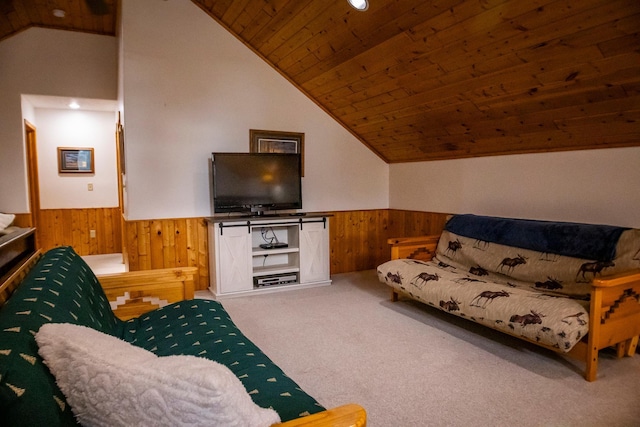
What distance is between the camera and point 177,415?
0.79 meters

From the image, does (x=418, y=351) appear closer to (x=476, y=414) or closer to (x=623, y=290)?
(x=476, y=414)

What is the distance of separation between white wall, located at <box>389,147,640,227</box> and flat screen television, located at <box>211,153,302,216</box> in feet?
5.19

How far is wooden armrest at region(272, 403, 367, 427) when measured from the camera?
0.99 metres

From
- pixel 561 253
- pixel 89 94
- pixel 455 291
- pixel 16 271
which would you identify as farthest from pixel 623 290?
pixel 89 94

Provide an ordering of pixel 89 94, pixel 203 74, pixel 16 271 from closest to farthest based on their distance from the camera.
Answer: pixel 16 271
pixel 203 74
pixel 89 94

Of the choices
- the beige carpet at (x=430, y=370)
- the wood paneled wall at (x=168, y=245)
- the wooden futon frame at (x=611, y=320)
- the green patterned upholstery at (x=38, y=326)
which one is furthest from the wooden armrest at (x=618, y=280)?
the wood paneled wall at (x=168, y=245)

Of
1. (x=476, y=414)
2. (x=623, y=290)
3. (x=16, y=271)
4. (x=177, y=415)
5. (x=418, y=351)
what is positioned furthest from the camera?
(x=418, y=351)

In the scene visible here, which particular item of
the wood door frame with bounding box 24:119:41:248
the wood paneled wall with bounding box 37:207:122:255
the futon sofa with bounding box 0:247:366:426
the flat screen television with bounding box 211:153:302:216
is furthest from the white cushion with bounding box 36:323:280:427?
the wood paneled wall with bounding box 37:207:122:255

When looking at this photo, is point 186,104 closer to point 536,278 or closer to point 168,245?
point 168,245

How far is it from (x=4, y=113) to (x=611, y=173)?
19.7ft

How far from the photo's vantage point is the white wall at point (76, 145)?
5.91 meters

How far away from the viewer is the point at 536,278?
3090mm

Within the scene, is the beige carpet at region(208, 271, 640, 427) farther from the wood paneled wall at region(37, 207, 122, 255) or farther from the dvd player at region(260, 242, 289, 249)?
the wood paneled wall at region(37, 207, 122, 255)

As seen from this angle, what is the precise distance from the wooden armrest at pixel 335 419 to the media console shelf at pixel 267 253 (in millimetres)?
3122
